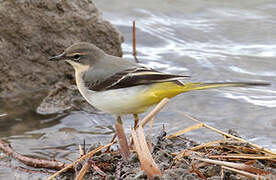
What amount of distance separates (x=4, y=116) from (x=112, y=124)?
5.75 feet

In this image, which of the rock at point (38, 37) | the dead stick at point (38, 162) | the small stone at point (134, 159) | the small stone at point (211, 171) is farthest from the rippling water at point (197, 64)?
the small stone at point (211, 171)

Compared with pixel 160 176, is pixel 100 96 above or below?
above

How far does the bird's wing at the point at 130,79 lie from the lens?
550 centimetres

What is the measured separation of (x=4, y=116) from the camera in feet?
25.8

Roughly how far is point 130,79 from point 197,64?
14.0 feet

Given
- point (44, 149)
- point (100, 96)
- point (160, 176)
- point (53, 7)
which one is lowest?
point (44, 149)

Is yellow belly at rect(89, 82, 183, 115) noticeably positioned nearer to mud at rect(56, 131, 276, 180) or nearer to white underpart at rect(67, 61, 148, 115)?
white underpart at rect(67, 61, 148, 115)

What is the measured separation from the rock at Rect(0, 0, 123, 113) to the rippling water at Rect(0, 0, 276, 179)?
926 mm

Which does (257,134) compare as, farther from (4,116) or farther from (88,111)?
(4,116)

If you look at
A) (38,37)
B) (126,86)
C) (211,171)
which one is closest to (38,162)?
(126,86)

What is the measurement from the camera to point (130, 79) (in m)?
5.62

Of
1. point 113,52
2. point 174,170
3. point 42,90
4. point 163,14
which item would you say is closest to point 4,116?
point 42,90

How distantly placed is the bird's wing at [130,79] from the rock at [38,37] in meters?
3.07

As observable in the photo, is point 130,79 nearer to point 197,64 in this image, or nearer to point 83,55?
point 83,55
